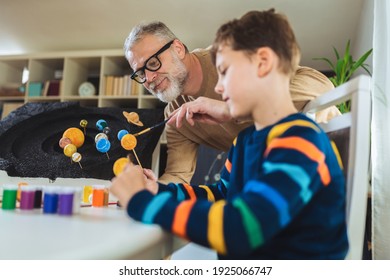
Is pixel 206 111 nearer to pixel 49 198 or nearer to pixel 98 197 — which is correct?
pixel 98 197

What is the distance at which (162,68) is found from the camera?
143cm

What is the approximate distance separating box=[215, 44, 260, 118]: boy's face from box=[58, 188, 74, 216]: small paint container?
1.13 ft

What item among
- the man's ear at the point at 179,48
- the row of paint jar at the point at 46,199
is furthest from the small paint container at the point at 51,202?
the man's ear at the point at 179,48

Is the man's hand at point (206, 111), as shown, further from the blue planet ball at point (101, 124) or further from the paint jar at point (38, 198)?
the paint jar at point (38, 198)

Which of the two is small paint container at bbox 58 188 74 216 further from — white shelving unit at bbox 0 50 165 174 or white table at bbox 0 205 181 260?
white shelving unit at bbox 0 50 165 174

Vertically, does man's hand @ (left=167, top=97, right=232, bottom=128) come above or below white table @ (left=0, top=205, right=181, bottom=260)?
above

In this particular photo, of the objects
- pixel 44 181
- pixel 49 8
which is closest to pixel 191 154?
pixel 44 181

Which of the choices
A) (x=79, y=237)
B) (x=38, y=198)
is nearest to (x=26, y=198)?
(x=38, y=198)

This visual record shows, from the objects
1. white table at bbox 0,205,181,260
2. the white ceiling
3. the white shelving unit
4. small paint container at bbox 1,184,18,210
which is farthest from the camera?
the white shelving unit

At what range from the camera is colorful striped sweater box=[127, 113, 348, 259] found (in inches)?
18.7

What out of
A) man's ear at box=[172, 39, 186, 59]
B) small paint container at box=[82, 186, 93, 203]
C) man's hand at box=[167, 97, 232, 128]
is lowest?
small paint container at box=[82, 186, 93, 203]

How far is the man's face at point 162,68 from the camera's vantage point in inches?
54.8

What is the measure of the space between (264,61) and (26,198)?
0.54 metres

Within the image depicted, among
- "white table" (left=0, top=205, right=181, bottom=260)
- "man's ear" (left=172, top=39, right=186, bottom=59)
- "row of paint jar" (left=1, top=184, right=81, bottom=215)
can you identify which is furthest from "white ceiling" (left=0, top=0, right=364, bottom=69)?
"white table" (left=0, top=205, right=181, bottom=260)
